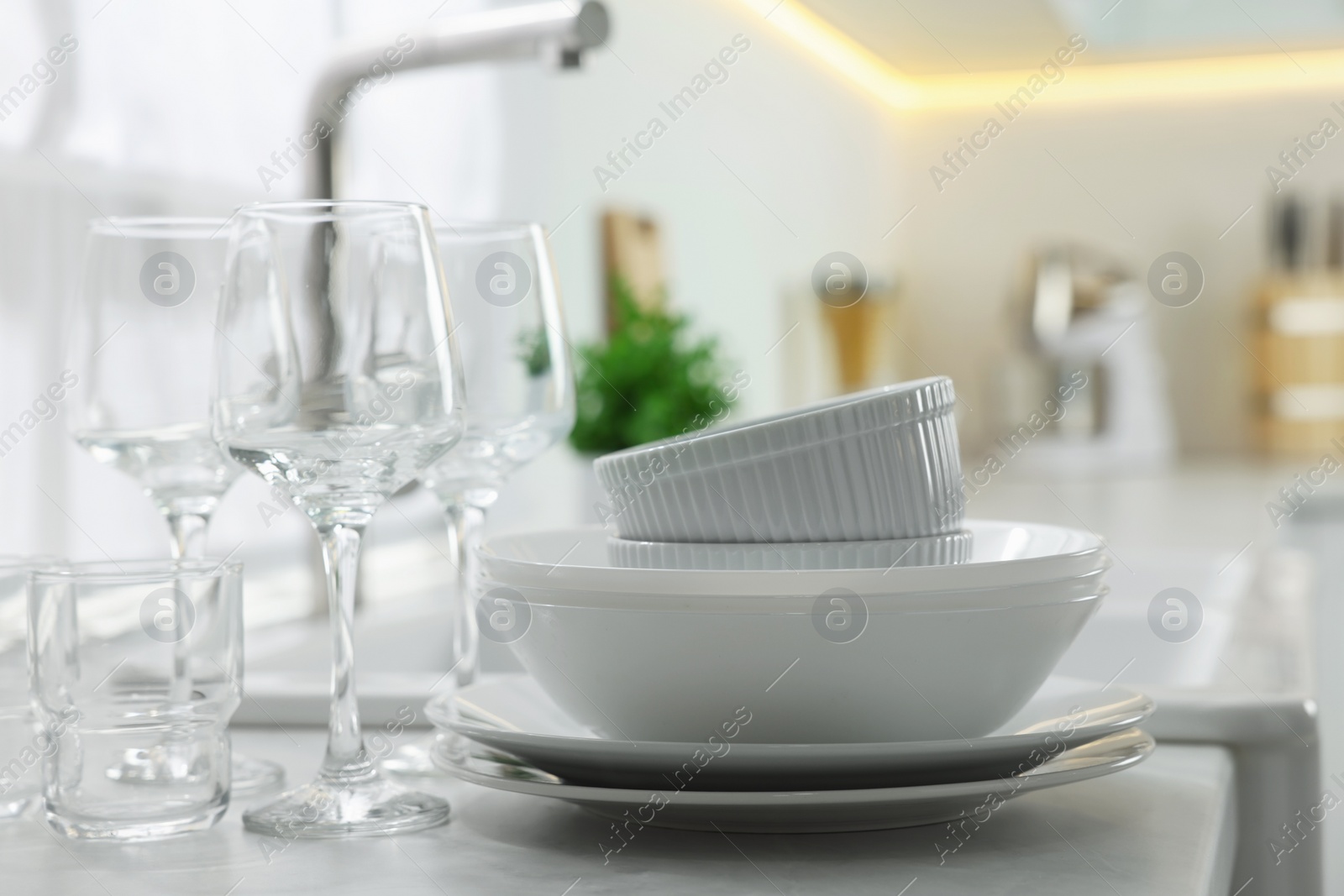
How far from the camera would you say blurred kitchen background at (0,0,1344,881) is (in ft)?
3.91

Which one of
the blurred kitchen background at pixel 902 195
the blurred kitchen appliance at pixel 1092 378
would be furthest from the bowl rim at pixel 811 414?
the blurred kitchen appliance at pixel 1092 378

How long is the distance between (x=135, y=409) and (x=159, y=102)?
58cm

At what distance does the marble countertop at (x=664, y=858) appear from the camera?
0.39 metres

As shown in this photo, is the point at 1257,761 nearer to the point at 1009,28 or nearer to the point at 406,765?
the point at 406,765

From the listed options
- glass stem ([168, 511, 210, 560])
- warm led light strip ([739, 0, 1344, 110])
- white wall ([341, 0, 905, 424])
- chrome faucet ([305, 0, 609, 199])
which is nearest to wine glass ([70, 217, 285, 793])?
glass stem ([168, 511, 210, 560])

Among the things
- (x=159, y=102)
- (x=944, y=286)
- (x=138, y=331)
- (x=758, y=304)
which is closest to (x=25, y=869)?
(x=138, y=331)

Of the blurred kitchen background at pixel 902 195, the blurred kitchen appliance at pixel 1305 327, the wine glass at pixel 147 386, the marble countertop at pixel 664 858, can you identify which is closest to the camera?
the marble countertop at pixel 664 858

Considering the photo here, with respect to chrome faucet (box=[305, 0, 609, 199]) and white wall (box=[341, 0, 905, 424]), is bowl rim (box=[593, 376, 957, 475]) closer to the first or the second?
chrome faucet (box=[305, 0, 609, 199])

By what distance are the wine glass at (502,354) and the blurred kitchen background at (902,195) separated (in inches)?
19.2

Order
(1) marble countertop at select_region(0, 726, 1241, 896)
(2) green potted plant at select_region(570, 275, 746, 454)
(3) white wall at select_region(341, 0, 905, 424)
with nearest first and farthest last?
(1) marble countertop at select_region(0, 726, 1241, 896) → (2) green potted plant at select_region(570, 275, 746, 454) → (3) white wall at select_region(341, 0, 905, 424)

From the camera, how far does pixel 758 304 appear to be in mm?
2703

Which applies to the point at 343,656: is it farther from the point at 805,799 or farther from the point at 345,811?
the point at 805,799

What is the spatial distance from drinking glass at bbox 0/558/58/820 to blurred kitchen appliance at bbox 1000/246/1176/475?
2412mm

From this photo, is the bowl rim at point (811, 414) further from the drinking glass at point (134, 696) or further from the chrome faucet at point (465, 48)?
the chrome faucet at point (465, 48)
